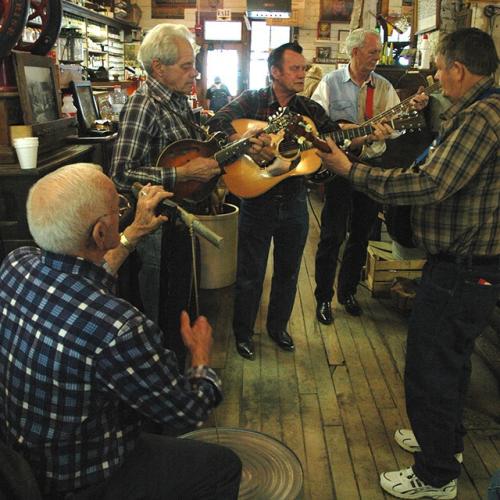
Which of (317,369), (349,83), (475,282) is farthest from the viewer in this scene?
(349,83)

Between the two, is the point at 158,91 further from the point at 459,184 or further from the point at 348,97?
the point at 348,97

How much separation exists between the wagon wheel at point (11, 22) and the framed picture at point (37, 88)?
21cm

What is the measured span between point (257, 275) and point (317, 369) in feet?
2.07

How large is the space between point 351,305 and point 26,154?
2.40 m

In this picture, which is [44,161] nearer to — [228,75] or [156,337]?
[156,337]

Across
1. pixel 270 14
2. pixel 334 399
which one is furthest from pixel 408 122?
pixel 270 14

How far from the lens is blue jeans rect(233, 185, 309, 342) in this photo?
3025 millimetres

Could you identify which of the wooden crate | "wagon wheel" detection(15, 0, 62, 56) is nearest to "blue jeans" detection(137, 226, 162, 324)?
"wagon wheel" detection(15, 0, 62, 56)

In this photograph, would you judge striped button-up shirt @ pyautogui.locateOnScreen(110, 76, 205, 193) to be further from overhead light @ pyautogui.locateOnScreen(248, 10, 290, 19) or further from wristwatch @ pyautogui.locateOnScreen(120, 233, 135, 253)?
overhead light @ pyautogui.locateOnScreen(248, 10, 290, 19)

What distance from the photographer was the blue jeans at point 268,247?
9.93ft

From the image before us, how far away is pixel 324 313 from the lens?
3.70 metres

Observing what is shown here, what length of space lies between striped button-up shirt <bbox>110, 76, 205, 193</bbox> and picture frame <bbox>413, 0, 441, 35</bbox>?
96.7 inches

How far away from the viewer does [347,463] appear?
7.77 feet

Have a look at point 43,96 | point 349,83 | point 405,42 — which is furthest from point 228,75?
point 43,96
